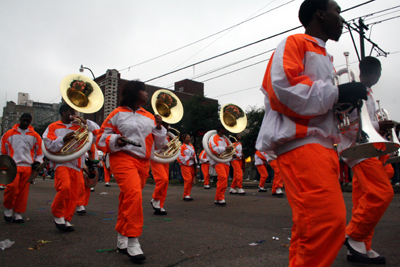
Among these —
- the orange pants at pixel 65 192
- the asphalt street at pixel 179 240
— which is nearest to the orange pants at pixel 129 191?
the asphalt street at pixel 179 240

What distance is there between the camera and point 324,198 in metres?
1.68

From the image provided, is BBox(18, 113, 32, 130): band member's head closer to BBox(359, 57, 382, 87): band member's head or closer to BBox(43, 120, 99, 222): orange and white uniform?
BBox(43, 120, 99, 222): orange and white uniform

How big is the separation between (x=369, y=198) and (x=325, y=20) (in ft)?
5.67

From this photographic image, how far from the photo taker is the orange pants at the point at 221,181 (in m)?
7.45

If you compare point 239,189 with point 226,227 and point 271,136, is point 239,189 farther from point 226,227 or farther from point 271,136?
point 271,136

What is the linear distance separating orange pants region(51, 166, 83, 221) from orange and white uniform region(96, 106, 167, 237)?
4.35ft

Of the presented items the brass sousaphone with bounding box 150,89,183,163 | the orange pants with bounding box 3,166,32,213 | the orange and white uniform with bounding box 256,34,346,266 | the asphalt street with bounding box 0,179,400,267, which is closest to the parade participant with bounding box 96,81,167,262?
the asphalt street with bounding box 0,179,400,267

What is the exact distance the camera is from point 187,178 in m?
8.95

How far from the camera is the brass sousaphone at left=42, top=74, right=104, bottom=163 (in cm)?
477

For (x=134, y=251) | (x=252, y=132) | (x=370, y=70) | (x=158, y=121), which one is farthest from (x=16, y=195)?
(x=252, y=132)

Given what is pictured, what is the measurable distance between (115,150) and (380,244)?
3.20m

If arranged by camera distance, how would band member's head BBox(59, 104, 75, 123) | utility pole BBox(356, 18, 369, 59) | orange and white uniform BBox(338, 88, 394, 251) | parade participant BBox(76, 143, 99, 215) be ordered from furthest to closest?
utility pole BBox(356, 18, 369, 59)
parade participant BBox(76, 143, 99, 215)
band member's head BBox(59, 104, 75, 123)
orange and white uniform BBox(338, 88, 394, 251)

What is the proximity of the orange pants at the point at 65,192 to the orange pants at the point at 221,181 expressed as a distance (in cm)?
353

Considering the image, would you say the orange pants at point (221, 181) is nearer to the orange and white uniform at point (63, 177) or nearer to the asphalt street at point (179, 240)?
the asphalt street at point (179, 240)
